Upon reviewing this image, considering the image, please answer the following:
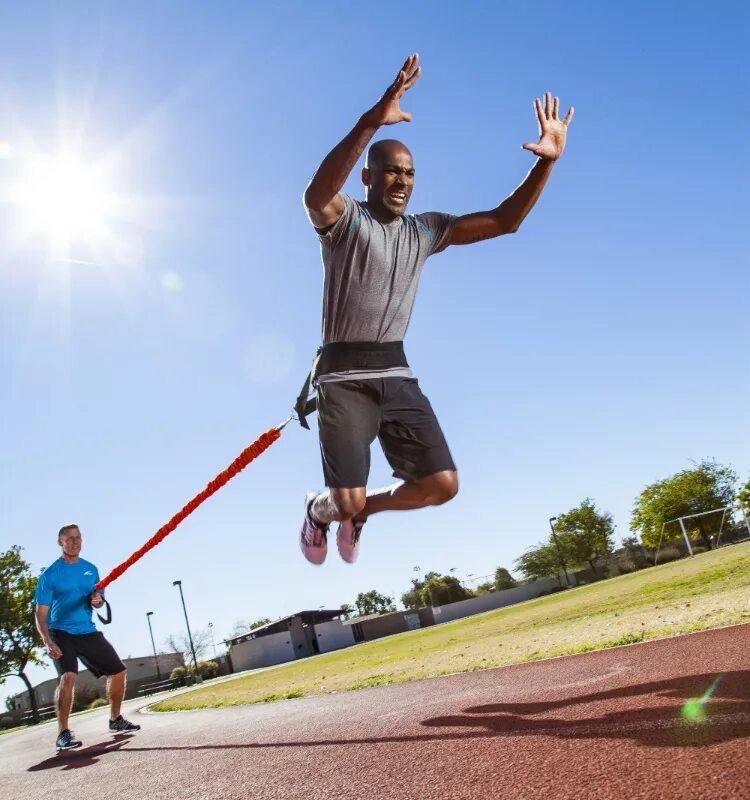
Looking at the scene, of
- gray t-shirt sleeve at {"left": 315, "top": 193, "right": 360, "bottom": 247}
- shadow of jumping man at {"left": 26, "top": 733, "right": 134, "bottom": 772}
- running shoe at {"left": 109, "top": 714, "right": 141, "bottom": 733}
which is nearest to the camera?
gray t-shirt sleeve at {"left": 315, "top": 193, "right": 360, "bottom": 247}

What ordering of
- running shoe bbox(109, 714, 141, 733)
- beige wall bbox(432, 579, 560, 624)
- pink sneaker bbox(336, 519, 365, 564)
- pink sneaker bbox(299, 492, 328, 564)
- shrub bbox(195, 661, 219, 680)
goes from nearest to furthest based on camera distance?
pink sneaker bbox(336, 519, 365, 564)
pink sneaker bbox(299, 492, 328, 564)
running shoe bbox(109, 714, 141, 733)
shrub bbox(195, 661, 219, 680)
beige wall bbox(432, 579, 560, 624)

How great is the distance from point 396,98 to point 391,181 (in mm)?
654

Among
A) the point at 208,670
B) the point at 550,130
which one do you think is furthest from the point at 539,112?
the point at 208,670

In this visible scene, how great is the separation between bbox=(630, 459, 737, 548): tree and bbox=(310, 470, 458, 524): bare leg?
62787 millimetres

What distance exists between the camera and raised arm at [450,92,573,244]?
424 centimetres

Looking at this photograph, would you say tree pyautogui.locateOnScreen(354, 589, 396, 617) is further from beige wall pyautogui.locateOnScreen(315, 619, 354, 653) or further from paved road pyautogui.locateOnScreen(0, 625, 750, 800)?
paved road pyautogui.locateOnScreen(0, 625, 750, 800)

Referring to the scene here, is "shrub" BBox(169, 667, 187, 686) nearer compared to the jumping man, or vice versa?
the jumping man

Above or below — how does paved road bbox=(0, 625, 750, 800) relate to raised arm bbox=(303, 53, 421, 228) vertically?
below

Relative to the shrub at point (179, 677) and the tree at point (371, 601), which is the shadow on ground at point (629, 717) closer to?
the shrub at point (179, 677)

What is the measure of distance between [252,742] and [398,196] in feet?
11.5

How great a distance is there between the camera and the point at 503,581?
69.1m

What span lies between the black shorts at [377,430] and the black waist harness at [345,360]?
0.10 meters

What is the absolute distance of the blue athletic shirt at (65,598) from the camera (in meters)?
6.73

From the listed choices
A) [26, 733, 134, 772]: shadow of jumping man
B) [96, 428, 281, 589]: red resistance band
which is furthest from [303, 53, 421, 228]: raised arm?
[26, 733, 134, 772]: shadow of jumping man
